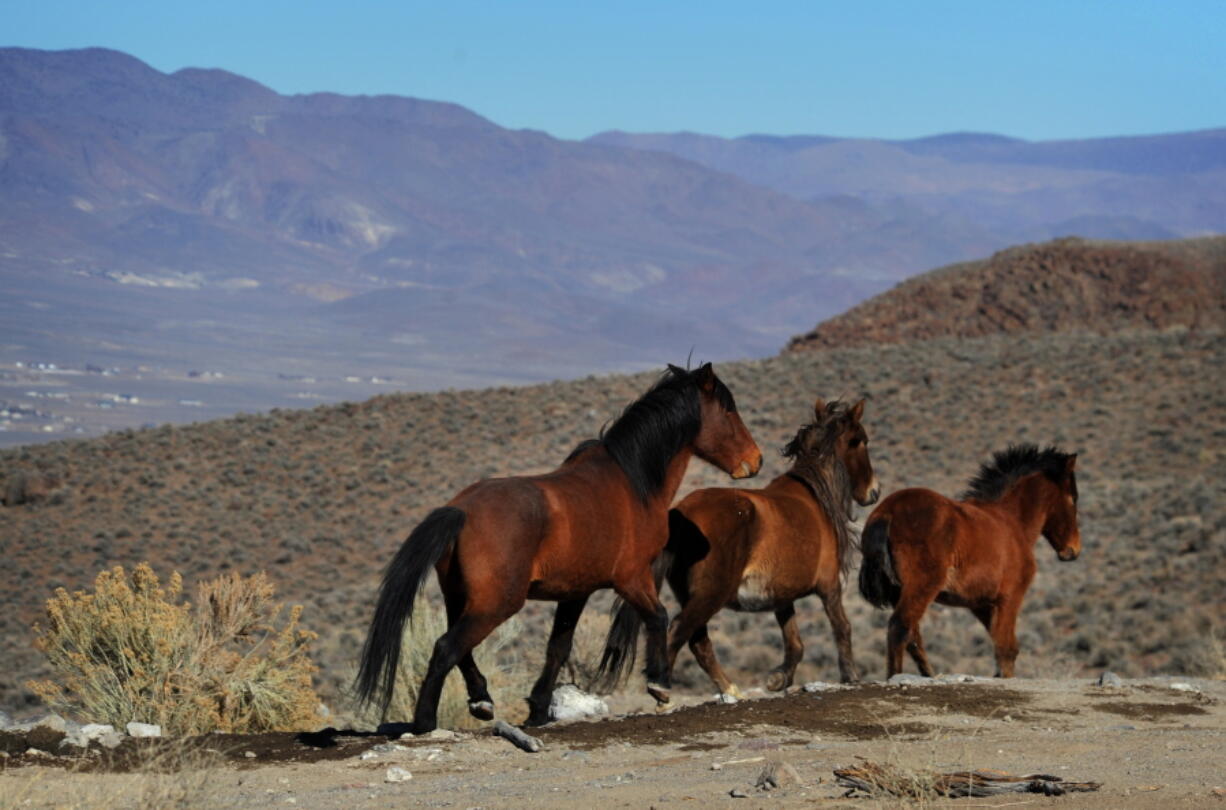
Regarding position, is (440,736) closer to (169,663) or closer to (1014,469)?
(169,663)

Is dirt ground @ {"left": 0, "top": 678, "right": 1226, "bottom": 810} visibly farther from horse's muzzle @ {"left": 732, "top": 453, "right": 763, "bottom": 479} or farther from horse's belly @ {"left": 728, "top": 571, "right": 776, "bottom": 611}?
horse's muzzle @ {"left": 732, "top": 453, "right": 763, "bottom": 479}

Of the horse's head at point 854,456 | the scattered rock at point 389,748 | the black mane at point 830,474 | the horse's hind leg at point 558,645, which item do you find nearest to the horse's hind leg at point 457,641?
the scattered rock at point 389,748

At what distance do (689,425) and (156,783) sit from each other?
14.2ft

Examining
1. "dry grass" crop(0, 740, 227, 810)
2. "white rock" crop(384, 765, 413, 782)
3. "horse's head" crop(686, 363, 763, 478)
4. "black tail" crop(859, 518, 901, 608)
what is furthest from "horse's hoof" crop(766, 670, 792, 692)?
"dry grass" crop(0, 740, 227, 810)

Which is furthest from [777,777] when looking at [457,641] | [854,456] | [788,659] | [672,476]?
[854,456]

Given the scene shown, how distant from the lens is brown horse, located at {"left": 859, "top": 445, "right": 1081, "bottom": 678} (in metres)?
10.8

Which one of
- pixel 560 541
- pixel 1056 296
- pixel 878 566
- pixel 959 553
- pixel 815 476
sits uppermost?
pixel 1056 296

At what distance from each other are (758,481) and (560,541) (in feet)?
81.9

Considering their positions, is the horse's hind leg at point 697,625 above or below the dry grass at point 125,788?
above

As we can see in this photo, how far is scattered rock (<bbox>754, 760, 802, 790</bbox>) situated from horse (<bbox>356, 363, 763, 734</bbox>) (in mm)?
1994

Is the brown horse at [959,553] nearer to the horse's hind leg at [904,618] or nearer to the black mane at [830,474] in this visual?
the horse's hind leg at [904,618]

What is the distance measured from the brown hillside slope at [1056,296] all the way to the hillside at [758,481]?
14316mm

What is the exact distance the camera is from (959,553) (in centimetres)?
1081

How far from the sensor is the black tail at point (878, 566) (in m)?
10.9
